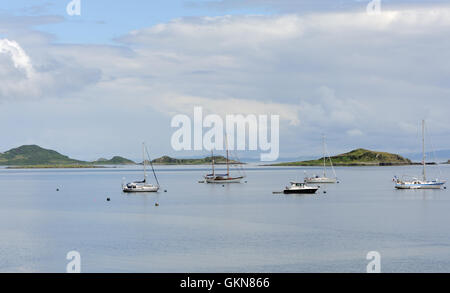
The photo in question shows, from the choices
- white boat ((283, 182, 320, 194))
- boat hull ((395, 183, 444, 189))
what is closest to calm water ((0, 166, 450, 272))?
white boat ((283, 182, 320, 194))

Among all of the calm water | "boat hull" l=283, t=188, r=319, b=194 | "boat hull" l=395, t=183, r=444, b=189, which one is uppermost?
"boat hull" l=395, t=183, r=444, b=189

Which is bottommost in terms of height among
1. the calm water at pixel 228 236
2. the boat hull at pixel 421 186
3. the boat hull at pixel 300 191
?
the calm water at pixel 228 236

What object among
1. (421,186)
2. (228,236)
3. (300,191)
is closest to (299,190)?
(300,191)

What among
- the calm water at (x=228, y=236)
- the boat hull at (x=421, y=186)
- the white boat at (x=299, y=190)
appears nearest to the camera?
the calm water at (x=228, y=236)

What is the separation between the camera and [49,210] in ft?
300

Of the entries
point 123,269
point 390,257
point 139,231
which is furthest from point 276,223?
point 123,269

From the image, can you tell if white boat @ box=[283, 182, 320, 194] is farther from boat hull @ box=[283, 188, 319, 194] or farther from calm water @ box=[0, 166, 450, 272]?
calm water @ box=[0, 166, 450, 272]

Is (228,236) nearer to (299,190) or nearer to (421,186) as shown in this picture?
(299,190)

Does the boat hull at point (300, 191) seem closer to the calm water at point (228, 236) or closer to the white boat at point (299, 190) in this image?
the white boat at point (299, 190)

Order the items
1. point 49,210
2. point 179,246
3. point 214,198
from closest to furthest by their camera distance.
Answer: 1. point 179,246
2. point 49,210
3. point 214,198

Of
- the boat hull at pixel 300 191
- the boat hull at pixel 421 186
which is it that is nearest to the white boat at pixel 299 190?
Answer: the boat hull at pixel 300 191
